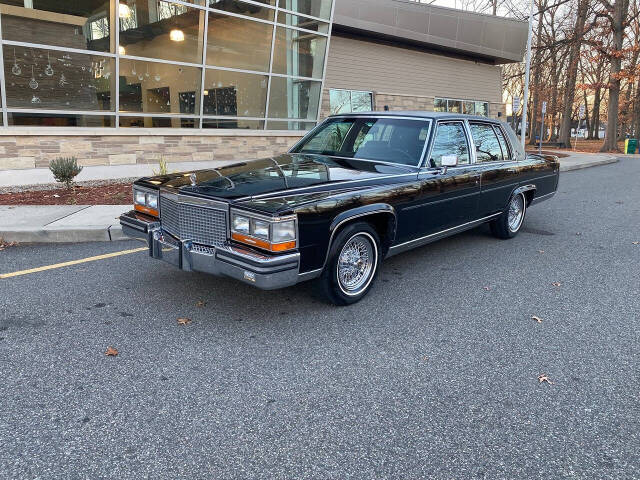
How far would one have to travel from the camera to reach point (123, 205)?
793 centimetres

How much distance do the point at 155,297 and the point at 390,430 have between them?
2587mm

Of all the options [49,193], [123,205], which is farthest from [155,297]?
[49,193]

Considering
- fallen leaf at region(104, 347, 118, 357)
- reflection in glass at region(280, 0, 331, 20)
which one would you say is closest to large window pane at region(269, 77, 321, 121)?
reflection in glass at region(280, 0, 331, 20)

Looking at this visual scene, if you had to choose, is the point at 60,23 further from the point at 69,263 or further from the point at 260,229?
the point at 260,229

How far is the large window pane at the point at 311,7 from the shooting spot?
1390 centimetres

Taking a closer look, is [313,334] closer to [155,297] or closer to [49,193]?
[155,297]

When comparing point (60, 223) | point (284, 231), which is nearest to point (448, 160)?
point (284, 231)

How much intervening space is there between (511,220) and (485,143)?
1436 millimetres

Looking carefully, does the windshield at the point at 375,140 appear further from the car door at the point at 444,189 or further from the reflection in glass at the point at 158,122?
the reflection in glass at the point at 158,122

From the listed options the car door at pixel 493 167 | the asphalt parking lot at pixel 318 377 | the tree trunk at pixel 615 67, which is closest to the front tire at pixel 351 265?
the asphalt parking lot at pixel 318 377

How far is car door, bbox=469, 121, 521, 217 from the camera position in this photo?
5.70 metres

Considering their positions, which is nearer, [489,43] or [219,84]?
[219,84]

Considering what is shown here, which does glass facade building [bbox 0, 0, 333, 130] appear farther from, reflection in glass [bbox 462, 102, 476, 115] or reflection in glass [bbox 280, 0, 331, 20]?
reflection in glass [bbox 462, 102, 476, 115]

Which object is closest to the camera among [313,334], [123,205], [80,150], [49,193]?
[313,334]
